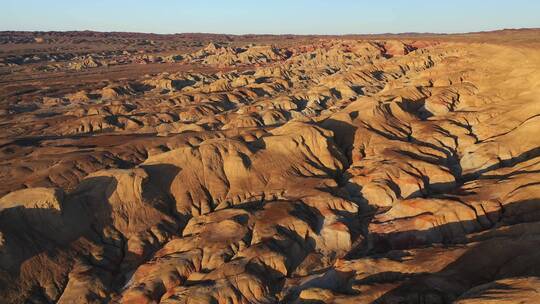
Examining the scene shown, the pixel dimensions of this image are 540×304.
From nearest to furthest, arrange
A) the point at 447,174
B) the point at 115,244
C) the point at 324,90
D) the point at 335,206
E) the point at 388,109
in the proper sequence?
the point at 115,244, the point at 335,206, the point at 447,174, the point at 388,109, the point at 324,90

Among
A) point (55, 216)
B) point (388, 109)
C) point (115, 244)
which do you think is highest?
point (388, 109)

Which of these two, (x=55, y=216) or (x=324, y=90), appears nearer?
(x=55, y=216)

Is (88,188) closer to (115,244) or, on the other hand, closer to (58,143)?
(115,244)

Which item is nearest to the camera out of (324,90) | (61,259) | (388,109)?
(61,259)

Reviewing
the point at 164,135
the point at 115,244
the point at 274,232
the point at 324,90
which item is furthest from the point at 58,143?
the point at 324,90

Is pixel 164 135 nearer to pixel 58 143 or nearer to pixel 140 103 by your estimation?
pixel 58 143

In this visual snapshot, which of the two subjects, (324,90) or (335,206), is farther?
(324,90)

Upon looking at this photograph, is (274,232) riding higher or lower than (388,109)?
lower

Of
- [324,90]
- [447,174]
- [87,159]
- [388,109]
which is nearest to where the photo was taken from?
[447,174]

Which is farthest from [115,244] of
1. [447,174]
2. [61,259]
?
[447,174]
